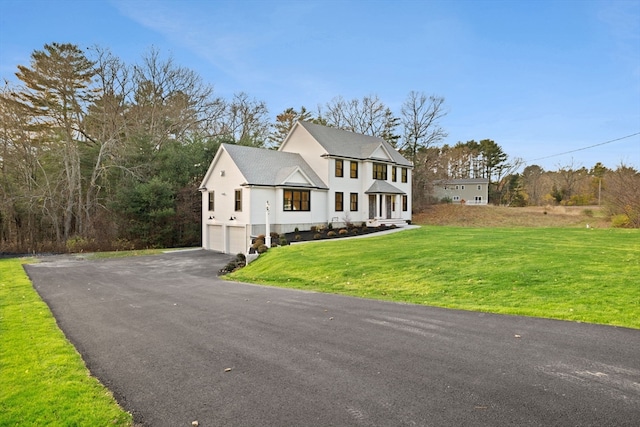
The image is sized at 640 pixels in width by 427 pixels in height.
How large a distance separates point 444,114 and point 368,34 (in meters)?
28.4

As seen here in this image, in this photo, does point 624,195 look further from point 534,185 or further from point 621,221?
point 534,185

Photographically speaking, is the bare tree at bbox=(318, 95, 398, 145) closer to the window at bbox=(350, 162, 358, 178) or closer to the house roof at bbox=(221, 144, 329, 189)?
the window at bbox=(350, 162, 358, 178)

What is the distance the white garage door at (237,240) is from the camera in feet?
79.0

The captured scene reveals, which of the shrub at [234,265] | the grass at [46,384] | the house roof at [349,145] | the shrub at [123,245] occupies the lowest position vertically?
the shrub at [123,245]

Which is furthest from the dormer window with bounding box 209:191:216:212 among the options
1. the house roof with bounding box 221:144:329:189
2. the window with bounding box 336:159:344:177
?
the window with bounding box 336:159:344:177

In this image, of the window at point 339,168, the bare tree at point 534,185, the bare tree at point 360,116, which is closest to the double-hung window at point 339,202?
the window at point 339,168

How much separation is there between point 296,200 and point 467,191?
126 feet

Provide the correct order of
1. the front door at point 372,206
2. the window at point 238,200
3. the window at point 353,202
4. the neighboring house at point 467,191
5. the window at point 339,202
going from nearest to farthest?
the window at point 238,200, the window at point 339,202, the window at point 353,202, the front door at point 372,206, the neighboring house at point 467,191

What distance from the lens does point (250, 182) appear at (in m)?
23.5

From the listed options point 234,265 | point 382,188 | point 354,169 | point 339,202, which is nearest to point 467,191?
point 382,188

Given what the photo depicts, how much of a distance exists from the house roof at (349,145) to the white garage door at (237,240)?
8.83 metres

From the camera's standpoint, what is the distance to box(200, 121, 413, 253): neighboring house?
24.4m

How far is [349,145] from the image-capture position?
30266 millimetres

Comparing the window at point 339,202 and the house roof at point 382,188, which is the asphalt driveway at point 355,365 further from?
the house roof at point 382,188
